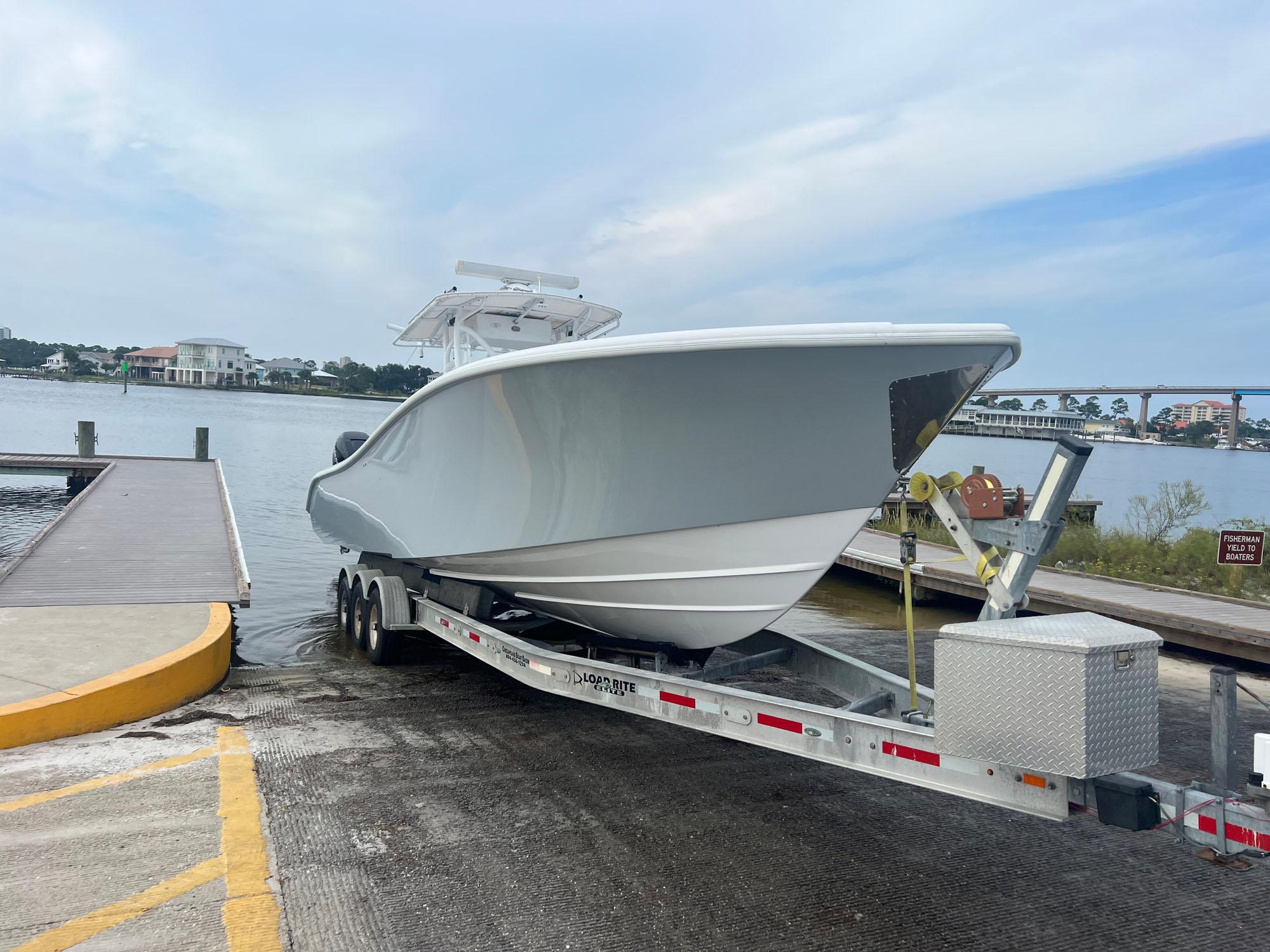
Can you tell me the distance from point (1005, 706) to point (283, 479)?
23026 millimetres

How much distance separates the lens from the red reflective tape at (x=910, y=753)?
114 inches

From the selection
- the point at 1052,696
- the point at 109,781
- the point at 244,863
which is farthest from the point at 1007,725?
the point at 109,781

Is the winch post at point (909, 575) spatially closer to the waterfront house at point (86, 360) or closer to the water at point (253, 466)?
the water at point (253, 466)

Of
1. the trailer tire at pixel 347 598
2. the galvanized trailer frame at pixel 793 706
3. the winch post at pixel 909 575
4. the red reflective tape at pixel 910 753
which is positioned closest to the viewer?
the galvanized trailer frame at pixel 793 706

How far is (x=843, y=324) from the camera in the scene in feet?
10.8

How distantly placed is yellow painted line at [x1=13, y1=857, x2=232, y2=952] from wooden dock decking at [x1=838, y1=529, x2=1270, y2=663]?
5.34 metres

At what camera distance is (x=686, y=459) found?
12.4ft

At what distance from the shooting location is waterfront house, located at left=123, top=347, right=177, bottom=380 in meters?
115

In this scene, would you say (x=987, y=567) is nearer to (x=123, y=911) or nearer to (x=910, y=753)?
(x=910, y=753)

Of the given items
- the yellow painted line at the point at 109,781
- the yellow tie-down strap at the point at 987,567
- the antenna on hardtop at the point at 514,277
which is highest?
the antenna on hardtop at the point at 514,277

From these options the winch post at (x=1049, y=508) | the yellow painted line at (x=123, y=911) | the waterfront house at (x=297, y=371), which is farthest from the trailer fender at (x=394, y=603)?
the waterfront house at (x=297, y=371)

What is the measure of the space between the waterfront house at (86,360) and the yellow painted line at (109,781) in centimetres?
12859

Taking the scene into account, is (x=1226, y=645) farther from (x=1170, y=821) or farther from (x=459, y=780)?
(x=459, y=780)

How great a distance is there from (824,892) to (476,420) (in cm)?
278
